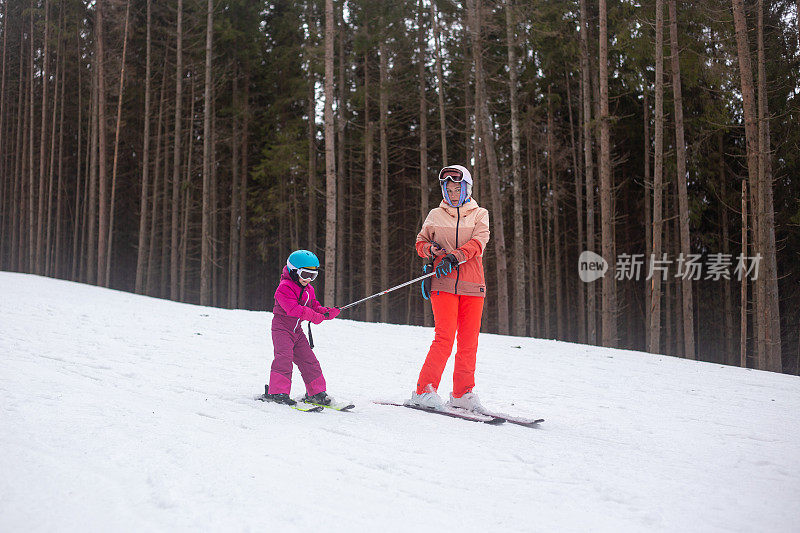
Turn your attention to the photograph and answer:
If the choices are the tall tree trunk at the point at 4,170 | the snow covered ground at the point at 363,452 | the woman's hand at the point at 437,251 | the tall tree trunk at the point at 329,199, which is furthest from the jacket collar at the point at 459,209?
the tall tree trunk at the point at 4,170

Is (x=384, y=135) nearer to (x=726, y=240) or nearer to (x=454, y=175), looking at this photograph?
(x=726, y=240)

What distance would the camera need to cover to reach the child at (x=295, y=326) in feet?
16.9

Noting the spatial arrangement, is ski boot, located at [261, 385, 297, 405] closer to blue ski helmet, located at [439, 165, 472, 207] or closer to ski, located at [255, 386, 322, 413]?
ski, located at [255, 386, 322, 413]

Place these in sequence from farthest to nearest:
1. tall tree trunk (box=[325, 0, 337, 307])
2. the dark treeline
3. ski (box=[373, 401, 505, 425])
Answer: the dark treeline, tall tree trunk (box=[325, 0, 337, 307]), ski (box=[373, 401, 505, 425])

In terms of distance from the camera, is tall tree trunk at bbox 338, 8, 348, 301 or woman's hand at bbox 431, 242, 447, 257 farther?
tall tree trunk at bbox 338, 8, 348, 301

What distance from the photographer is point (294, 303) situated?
5.16 metres

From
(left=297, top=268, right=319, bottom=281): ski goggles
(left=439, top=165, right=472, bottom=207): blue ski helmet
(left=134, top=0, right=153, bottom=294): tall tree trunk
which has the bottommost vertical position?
(left=297, top=268, right=319, bottom=281): ski goggles

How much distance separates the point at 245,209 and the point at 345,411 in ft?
68.5

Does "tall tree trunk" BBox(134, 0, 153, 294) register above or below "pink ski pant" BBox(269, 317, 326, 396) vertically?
above

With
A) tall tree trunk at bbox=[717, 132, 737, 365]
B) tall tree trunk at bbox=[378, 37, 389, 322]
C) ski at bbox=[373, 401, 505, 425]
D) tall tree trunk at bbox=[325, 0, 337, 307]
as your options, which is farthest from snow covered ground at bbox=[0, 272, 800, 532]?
tall tree trunk at bbox=[378, 37, 389, 322]

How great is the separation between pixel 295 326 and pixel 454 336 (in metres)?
1.50

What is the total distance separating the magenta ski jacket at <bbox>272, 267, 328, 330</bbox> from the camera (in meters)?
5.09

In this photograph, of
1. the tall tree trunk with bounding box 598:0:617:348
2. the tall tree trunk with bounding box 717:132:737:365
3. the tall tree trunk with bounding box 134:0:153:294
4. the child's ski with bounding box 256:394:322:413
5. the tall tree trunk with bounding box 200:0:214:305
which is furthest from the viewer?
the tall tree trunk with bounding box 134:0:153:294

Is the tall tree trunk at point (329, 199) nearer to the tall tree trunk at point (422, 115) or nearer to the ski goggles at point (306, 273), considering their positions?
the tall tree trunk at point (422, 115)
